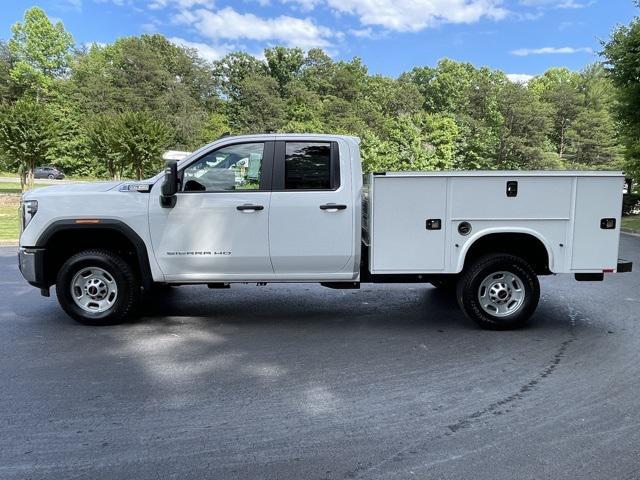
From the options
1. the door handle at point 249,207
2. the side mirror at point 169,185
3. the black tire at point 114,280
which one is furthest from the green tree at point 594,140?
the black tire at point 114,280

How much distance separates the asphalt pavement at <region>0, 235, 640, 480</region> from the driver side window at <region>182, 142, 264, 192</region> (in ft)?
5.31

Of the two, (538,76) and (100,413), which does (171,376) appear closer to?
(100,413)

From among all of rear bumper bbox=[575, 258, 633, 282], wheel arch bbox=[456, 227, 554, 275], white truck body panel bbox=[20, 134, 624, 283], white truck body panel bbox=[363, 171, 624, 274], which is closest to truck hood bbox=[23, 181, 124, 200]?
white truck body panel bbox=[20, 134, 624, 283]

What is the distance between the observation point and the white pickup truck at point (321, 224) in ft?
18.4

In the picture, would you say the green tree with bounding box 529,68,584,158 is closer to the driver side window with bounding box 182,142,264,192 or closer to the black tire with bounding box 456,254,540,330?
the black tire with bounding box 456,254,540,330

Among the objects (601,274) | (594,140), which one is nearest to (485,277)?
(601,274)

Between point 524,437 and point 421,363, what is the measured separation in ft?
4.83

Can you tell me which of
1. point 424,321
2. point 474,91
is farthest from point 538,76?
point 424,321

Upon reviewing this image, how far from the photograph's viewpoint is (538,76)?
88625 mm

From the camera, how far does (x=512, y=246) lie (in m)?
6.08

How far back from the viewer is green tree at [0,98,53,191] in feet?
82.1

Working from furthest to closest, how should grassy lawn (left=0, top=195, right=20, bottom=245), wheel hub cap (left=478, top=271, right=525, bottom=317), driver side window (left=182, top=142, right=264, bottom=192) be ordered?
grassy lawn (left=0, top=195, right=20, bottom=245)
wheel hub cap (left=478, top=271, right=525, bottom=317)
driver side window (left=182, top=142, right=264, bottom=192)

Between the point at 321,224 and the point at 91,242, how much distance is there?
2.70 meters

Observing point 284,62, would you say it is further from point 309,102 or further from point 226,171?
point 226,171
